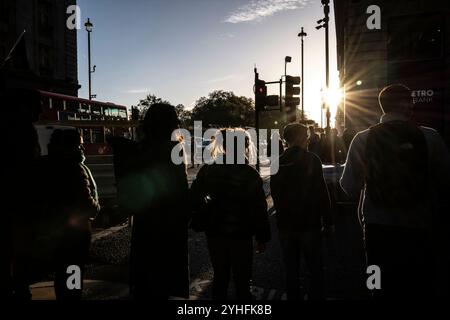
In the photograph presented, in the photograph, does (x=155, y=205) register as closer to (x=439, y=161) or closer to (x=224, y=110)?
(x=439, y=161)

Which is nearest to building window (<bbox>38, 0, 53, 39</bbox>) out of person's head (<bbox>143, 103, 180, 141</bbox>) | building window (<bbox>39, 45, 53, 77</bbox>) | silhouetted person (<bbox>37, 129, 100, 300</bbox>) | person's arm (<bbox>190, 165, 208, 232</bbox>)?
building window (<bbox>39, 45, 53, 77</bbox>)

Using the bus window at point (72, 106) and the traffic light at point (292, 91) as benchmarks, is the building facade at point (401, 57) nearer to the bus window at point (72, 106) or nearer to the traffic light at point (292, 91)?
the traffic light at point (292, 91)

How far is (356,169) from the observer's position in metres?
3.17

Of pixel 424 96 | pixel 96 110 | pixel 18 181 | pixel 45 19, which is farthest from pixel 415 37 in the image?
pixel 45 19

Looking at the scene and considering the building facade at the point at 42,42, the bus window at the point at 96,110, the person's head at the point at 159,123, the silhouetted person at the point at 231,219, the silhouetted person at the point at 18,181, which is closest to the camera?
the silhouetted person at the point at 18,181

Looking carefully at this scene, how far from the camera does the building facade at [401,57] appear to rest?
45.2 ft

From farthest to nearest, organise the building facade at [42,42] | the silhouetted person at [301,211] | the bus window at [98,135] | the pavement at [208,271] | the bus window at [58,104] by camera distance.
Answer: the building facade at [42,42] → the bus window at [58,104] → the bus window at [98,135] → the pavement at [208,271] → the silhouetted person at [301,211]

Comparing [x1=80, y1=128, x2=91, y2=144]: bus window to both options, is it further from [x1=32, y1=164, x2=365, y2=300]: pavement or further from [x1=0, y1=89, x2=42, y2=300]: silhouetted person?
[x1=0, y1=89, x2=42, y2=300]: silhouetted person

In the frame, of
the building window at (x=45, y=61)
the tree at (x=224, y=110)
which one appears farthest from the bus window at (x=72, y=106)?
the tree at (x=224, y=110)

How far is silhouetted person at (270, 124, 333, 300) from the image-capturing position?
155 inches

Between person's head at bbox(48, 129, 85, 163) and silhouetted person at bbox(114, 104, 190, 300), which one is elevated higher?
person's head at bbox(48, 129, 85, 163)

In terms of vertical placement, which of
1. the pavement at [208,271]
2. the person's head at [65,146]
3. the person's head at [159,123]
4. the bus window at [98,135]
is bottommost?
the pavement at [208,271]

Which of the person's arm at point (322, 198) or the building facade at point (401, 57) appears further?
the building facade at point (401, 57)

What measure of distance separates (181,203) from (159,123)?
631mm
